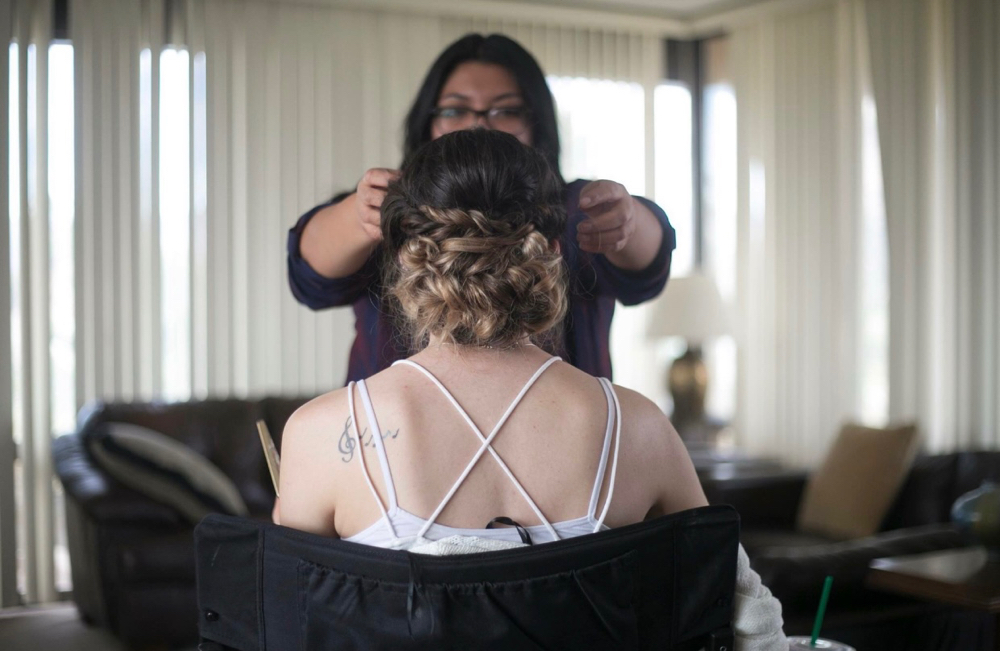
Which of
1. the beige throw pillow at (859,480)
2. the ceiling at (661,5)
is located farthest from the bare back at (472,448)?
the ceiling at (661,5)

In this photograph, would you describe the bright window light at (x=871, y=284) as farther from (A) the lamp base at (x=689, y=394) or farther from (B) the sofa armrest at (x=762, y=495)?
(A) the lamp base at (x=689, y=394)

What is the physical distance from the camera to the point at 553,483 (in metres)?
1.23

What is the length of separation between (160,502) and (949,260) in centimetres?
345

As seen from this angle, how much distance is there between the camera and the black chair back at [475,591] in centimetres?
107

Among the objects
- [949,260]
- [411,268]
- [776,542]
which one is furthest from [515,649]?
[949,260]

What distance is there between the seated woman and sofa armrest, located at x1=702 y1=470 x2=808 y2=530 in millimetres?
3514

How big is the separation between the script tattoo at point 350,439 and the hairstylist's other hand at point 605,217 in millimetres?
501

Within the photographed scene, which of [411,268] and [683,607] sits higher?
[411,268]

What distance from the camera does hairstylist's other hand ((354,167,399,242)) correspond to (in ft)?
4.75

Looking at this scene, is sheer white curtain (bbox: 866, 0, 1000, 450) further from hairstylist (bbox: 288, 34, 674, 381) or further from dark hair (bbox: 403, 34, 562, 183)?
dark hair (bbox: 403, 34, 562, 183)

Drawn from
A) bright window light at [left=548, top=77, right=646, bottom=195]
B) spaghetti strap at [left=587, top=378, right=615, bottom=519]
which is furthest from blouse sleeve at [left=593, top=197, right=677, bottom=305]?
bright window light at [left=548, top=77, right=646, bottom=195]

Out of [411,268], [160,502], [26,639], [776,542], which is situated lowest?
[26,639]

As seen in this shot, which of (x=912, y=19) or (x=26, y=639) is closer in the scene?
(x=26, y=639)

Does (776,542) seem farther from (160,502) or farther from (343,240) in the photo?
(343,240)
